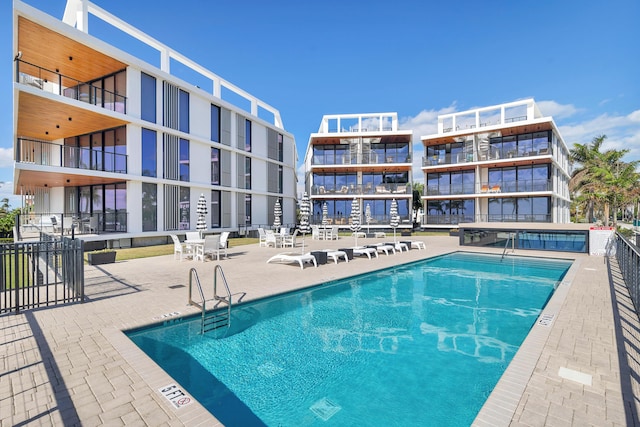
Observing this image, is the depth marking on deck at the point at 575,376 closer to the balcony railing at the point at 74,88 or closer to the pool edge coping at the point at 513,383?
the pool edge coping at the point at 513,383

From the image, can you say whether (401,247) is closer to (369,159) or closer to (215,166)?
(215,166)

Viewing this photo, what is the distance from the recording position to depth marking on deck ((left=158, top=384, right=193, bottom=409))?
3.14m

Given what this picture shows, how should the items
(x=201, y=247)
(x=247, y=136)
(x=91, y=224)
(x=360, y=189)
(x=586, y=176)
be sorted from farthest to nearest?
(x=586, y=176), (x=360, y=189), (x=247, y=136), (x=91, y=224), (x=201, y=247)

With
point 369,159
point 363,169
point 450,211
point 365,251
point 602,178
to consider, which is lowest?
point 365,251

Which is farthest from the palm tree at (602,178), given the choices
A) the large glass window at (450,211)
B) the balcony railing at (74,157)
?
the balcony railing at (74,157)

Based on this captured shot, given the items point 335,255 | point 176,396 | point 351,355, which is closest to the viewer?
point 176,396

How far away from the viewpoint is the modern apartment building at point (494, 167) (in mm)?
27000

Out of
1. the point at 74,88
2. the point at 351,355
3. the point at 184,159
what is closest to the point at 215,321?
the point at 351,355

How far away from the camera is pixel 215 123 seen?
23109mm

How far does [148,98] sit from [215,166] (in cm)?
651

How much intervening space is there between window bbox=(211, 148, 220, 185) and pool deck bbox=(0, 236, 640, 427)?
1604cm

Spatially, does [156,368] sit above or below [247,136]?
below

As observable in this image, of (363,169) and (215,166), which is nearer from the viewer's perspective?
(215,166)

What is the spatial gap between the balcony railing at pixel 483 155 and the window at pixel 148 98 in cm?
2501
